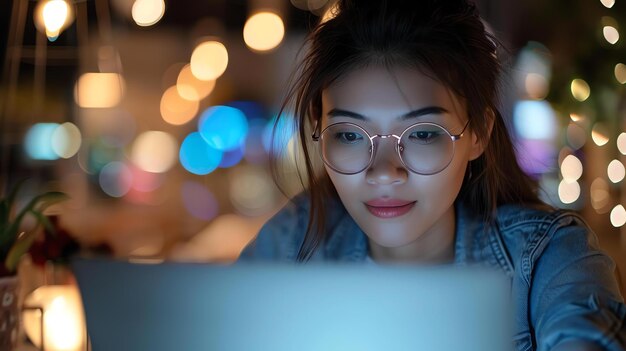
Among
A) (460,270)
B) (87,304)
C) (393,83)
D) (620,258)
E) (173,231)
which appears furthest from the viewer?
(173,231)

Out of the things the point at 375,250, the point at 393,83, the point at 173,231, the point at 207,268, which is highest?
the point at 393,83

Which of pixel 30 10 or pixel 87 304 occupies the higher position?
pixel 30 10

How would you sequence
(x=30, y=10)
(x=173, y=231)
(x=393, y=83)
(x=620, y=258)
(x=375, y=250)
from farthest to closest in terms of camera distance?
(x=173, y=231) → (x=30, y=10) → (x=620, y=258) → (x=375, y=250) → (x=393, y=83)

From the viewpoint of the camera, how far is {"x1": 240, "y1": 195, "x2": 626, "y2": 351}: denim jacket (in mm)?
1027

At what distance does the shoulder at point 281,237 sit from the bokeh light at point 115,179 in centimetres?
443

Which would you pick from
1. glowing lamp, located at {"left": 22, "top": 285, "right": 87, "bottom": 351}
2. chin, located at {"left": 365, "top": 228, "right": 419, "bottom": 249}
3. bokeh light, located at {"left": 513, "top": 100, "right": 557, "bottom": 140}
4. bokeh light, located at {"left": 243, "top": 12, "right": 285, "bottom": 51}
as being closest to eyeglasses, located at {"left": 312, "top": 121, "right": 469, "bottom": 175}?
chin, located at {"left": 365, "top": 228, "right": 419, "bottom": 249}

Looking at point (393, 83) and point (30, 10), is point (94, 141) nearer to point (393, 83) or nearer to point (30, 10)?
point (30, 10)

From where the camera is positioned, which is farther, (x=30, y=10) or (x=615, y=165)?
(x=30, y=10)

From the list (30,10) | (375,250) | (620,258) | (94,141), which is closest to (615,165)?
(620,258)

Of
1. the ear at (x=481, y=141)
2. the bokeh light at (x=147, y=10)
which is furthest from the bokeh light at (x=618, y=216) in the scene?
the bokeh light at (x=147, y=10)

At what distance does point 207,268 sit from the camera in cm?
86

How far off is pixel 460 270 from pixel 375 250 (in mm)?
833

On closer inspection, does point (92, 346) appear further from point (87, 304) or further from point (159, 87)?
point (159, 87)

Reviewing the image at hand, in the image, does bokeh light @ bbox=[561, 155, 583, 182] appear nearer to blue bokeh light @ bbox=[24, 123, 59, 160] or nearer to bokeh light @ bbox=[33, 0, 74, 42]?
bokeh light @ bbox=[33, 0, 74, 42]
